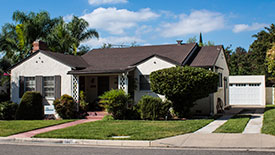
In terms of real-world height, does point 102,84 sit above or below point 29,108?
above

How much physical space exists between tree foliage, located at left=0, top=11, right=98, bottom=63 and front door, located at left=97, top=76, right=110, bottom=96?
1126 cm

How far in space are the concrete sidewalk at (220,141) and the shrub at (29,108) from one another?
10.4 m

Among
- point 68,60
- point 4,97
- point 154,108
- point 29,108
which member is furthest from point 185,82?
point 4,97

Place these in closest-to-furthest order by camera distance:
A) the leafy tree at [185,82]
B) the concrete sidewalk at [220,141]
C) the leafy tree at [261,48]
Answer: the concrete sidewalk at [220,141], the leafy tree at [185,82], the leafy tree at [261,48]

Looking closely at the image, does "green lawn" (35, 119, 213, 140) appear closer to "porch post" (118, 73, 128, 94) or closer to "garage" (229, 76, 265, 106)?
"porch post" (118, 73, 128, 94)

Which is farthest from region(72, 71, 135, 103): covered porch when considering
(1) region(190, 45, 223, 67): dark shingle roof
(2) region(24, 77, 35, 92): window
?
(1) region(190, 45, 223, 67): dark shingle roof

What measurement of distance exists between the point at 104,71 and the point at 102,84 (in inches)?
94.3

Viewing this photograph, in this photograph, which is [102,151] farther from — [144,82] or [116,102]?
[144,82]

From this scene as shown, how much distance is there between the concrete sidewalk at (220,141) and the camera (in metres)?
9.27

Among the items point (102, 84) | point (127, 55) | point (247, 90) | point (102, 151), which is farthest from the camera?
point (247, 90)

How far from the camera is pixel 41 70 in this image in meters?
19.6

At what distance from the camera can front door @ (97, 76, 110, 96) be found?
19859 mm

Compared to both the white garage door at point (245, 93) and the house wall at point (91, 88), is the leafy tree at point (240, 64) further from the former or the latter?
the house wall at point (91, 88)

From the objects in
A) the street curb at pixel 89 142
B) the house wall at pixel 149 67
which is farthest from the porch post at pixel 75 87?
the street curb at pixel 89 142
